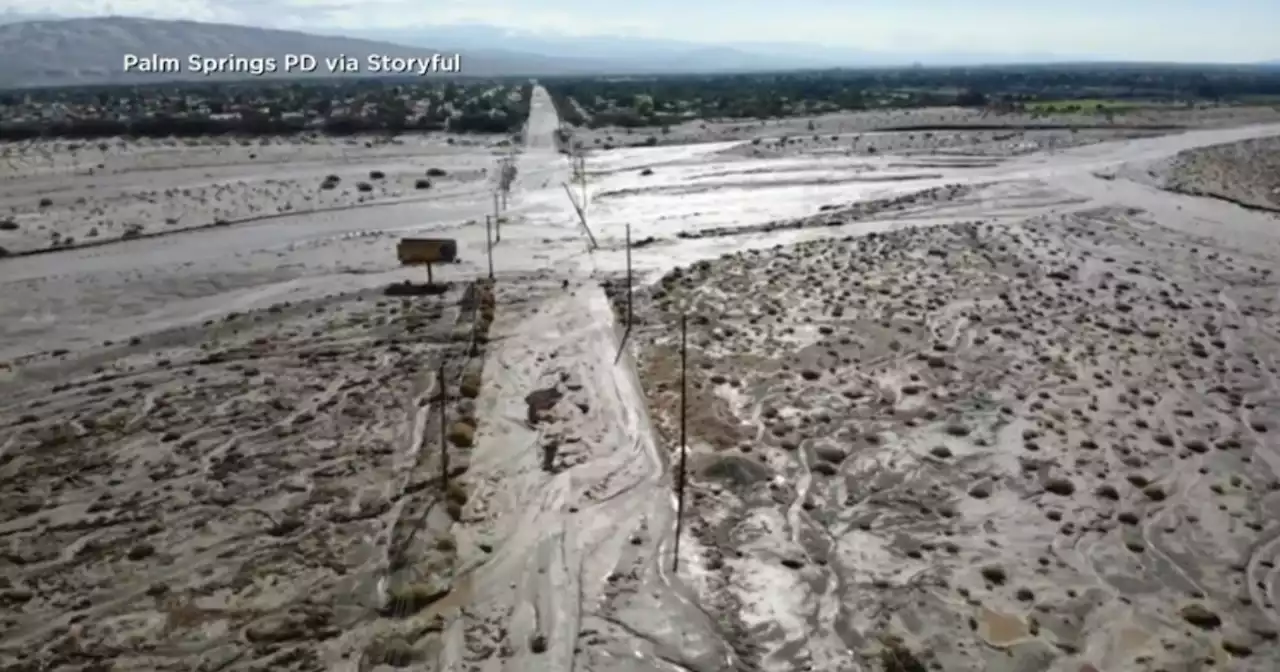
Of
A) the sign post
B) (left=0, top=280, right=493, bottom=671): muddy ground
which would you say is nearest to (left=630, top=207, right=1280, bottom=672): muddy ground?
(left=0, top=280, right=493, bottom=671): muddy ground

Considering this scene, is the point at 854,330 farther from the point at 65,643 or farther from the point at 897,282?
the point at 65,643

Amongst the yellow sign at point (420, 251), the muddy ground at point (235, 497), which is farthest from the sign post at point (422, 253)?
the muddy ground at point (235, 497)

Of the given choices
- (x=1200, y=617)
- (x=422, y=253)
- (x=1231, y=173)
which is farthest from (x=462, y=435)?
(x=1231, y=173)

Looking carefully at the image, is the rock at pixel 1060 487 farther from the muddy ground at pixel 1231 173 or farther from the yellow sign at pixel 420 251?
the muddy ground at pixel 1231 173

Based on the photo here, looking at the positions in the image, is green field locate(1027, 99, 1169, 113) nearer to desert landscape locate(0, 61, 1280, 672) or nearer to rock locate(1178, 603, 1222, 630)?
desert landscape locate(0, 61, 1280, 672)

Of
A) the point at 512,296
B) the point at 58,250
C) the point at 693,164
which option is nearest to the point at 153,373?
the point at 512,296

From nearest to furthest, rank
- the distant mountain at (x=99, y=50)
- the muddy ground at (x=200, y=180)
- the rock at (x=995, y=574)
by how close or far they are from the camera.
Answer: the rock at (x=995, y=574), the muddy ground at (x=200, y=180), the distant mountain at (x=99, y=50)
